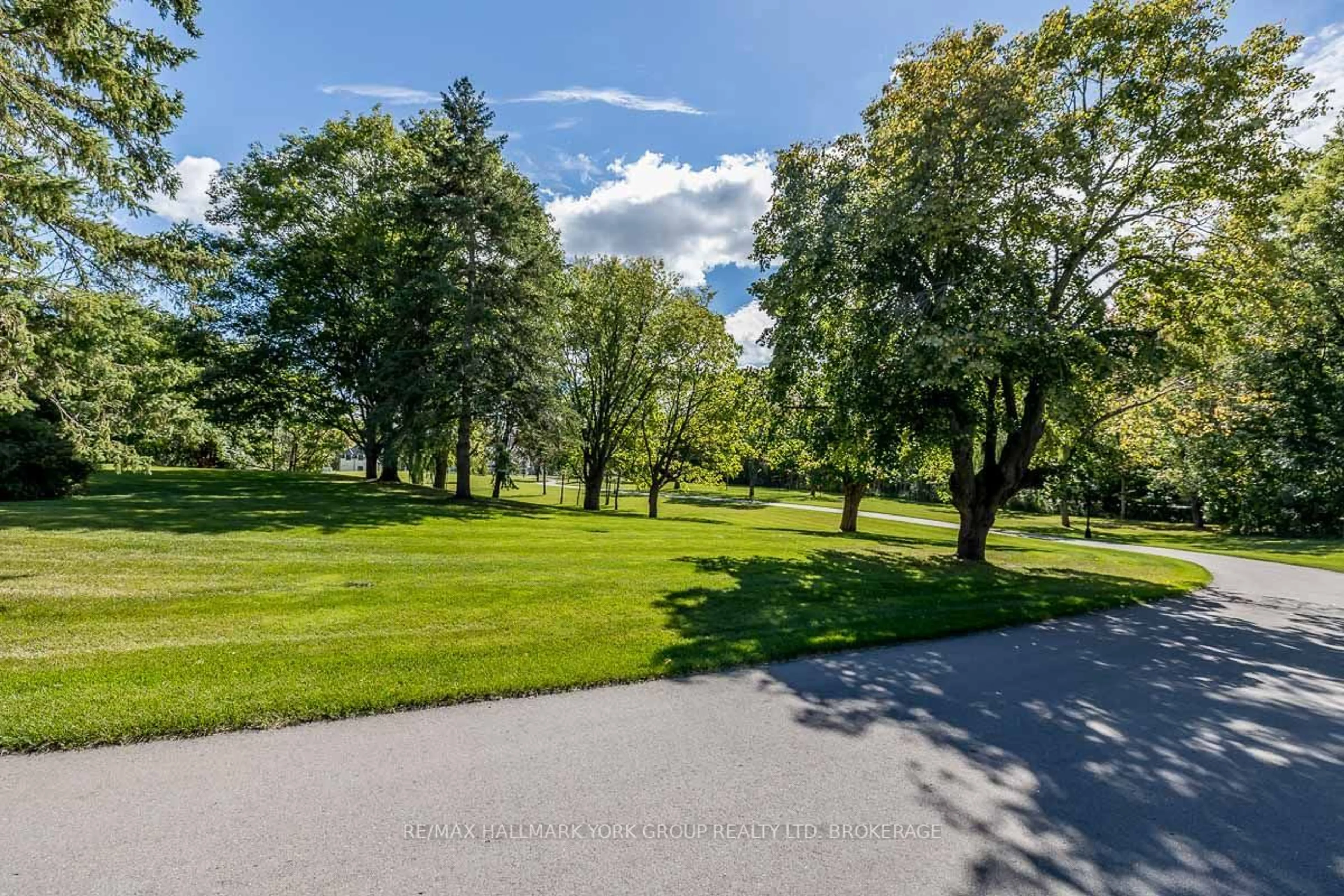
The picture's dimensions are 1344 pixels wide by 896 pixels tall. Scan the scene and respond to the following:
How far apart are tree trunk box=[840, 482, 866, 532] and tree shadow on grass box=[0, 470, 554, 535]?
45.2 ft

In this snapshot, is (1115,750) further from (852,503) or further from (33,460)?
(852,503)

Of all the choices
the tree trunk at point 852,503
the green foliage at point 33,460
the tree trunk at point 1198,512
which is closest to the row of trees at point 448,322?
the green foliage at point 33,460

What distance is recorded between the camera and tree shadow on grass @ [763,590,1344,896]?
284 centimetres

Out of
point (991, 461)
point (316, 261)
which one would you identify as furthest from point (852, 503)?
point (316, 261)

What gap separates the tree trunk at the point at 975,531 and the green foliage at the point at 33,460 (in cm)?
2118

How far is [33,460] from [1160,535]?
45125mm

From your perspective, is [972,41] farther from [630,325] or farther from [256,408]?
[256,408]

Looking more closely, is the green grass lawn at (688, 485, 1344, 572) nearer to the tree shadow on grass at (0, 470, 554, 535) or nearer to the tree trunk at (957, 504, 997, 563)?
the tree trunk at (957, 504, 997, 563)

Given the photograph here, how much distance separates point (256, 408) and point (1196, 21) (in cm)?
3078

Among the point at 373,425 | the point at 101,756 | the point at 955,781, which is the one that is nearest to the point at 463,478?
the point at 373,425

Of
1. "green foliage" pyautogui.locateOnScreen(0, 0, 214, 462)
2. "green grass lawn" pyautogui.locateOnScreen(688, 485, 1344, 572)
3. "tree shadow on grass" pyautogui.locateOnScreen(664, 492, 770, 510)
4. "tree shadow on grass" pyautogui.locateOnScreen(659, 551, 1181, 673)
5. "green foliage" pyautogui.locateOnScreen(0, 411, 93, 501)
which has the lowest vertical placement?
"tree shadow on grass" pyautogui.locateOnScreen(664, 492, 770, 510)

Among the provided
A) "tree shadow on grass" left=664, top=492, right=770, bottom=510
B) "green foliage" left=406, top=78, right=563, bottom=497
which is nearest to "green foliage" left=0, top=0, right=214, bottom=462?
"green foliage" left=406, top=78, right=563, bottom=497

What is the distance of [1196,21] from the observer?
32.1 ft

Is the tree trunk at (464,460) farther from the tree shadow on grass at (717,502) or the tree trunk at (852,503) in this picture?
the tree shadow on grass at (717,502)
